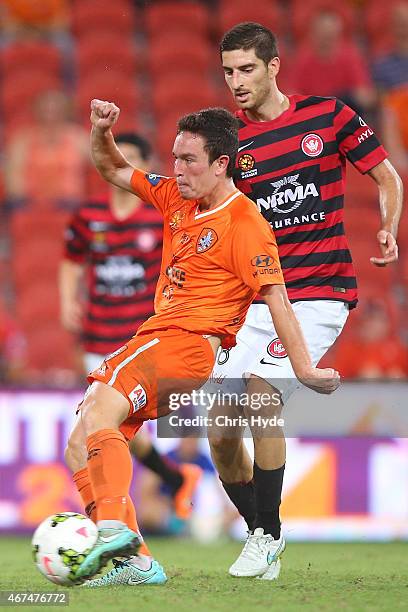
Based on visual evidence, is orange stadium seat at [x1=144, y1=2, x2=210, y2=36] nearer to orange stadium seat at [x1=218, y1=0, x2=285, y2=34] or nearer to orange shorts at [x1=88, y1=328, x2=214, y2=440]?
orange stadium seat at [x1=218, y1=0, x2=285, y2=34]

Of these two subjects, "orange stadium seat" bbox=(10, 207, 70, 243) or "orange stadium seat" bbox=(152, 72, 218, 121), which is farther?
"orange stadium seat" bbox=(152, 72, 218, 121)

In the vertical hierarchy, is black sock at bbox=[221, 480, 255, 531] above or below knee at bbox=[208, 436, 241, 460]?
below

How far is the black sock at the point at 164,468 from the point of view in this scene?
678 centimetres

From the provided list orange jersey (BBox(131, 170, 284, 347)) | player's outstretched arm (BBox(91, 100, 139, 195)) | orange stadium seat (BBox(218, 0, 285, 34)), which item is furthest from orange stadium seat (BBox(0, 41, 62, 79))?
orange jersey (BBox(131, 170, 284, 347))

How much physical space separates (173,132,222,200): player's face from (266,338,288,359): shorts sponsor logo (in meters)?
0.74

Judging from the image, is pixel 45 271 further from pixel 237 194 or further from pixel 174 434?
pixel 237 194

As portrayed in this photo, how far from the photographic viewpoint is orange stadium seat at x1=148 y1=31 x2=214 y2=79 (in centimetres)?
1167

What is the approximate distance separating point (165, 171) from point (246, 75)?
534 cm

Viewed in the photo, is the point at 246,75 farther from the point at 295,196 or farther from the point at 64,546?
the point at 64,546

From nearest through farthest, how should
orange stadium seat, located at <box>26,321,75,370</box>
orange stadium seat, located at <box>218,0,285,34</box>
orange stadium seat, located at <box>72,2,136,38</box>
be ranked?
orange stadium seat, located at <box>26,321,75,370</box>
orange stadium seat, located at <box>218,0,285,34</box>
orange stadium seat, located at <box>72,2,136,38</box>

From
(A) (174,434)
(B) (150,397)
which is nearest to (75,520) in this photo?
(B) (150,397)

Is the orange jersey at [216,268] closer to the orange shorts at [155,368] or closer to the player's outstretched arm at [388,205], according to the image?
the orange shorts at [155,368]

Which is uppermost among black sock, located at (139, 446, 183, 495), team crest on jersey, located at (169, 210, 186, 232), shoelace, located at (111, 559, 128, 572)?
team crest on jersey, located at (169, 210, 186, 232)

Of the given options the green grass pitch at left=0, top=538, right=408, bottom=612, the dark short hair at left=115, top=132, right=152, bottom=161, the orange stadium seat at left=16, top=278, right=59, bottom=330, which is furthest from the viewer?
the orange stadium seat at left=16, top=278, right=59, bottom=330
